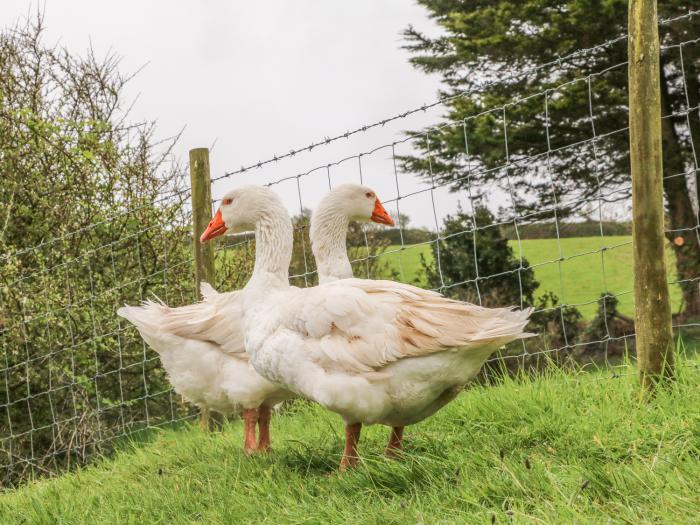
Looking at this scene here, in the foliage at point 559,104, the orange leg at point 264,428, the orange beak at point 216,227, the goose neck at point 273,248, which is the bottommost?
the orange leg at point 264,428

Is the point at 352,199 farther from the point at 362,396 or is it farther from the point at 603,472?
the point at 603,472

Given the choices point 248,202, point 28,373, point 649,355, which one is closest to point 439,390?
point 649,355

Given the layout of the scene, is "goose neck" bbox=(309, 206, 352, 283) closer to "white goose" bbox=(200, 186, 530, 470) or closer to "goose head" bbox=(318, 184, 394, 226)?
"goose head" bbox=(318, 184, 394, 226)

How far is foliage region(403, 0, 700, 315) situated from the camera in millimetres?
15234

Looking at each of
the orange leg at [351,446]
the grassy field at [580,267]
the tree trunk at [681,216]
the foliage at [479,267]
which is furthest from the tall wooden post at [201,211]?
the grassy field at [580,267]

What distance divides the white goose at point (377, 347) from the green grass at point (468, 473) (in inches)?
10.7

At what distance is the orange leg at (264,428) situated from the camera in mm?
5438

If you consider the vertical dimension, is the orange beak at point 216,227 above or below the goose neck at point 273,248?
above

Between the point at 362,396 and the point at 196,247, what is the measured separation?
3.62 meters

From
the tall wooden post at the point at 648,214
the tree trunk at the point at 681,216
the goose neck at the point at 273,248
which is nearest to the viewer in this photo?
the tall wooden post at the point at 648,214

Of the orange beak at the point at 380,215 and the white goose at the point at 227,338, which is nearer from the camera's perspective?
the white goose at the point at 227,338

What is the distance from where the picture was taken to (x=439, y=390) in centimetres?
403

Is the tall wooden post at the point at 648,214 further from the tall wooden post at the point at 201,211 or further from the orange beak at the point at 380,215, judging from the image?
the tall wooden post at the point at 201,211

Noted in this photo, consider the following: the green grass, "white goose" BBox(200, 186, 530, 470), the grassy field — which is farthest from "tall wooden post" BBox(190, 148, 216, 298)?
the grassy field
